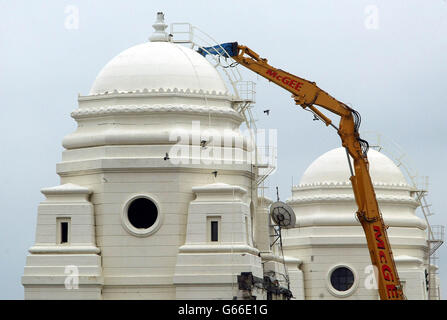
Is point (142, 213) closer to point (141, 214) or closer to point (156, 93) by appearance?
point (141, 214)

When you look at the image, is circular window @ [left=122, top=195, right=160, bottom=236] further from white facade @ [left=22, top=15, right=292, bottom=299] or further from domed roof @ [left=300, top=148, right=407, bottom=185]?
domed roof @ [left=300, top=148, right=407, bottom=185]

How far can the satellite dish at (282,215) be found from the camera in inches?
3231

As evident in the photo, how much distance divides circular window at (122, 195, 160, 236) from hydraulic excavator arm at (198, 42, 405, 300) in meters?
10.2

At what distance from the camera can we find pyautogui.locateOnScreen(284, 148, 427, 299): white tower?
95688mm

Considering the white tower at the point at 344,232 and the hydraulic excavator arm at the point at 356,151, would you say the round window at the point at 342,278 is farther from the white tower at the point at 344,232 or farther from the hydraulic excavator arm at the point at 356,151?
the hydraulic excavator arm at the point at 356,151

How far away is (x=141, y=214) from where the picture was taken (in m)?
75.9

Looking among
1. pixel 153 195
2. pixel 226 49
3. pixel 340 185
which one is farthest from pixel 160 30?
pixel 340 185

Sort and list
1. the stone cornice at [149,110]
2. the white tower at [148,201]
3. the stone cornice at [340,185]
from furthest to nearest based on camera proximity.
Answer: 1. the stone cornice at [340,185]
2. the stone cornice at [149,110]
3. the white tower at [148,201]

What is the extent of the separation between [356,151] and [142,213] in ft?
39.3

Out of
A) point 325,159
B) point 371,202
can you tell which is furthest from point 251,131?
point 325,159

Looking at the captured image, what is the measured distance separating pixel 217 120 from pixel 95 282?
37.3ft

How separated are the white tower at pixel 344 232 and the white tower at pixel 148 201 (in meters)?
19.5

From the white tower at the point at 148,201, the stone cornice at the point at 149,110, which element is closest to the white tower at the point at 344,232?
the white tower at the point at 148,201
